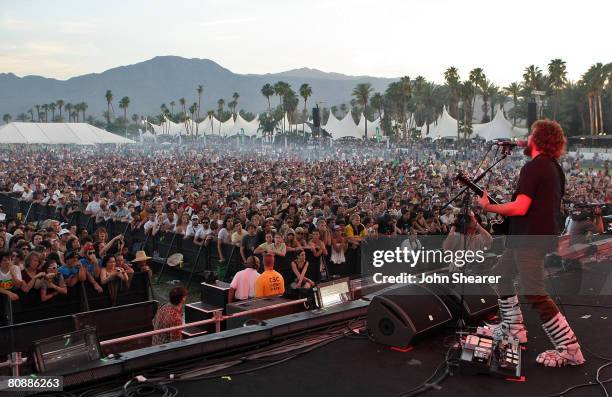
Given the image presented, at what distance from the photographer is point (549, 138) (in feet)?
13.9

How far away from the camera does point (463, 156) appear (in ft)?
134

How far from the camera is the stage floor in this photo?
3.80 m

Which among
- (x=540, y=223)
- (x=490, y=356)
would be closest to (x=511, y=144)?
(x=540, y=223)

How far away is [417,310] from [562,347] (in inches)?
40.8

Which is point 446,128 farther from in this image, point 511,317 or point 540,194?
point 540,194

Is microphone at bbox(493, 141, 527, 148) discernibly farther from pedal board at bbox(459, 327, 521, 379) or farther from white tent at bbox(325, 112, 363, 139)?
white tent at bbox(325, 112, 363, 139)

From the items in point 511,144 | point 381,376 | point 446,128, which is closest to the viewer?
point 381,376

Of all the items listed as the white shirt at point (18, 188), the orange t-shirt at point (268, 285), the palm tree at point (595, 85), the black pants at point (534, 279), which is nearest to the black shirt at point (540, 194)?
the black pants at point (534, 279)

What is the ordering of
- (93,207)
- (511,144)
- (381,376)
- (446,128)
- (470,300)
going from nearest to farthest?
1. (381,376)
2. (511,144)
3. (470,300)
4. (93,207)
5. (446,128)

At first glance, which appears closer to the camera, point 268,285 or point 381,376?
point 381,376

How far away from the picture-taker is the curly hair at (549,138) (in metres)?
4.23

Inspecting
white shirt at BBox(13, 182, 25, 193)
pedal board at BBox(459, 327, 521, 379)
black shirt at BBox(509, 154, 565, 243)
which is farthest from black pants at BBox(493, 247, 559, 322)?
white shirt at BBox(13, 182, 25, 193)

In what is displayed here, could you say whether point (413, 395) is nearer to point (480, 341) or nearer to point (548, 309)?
point (480, 341)

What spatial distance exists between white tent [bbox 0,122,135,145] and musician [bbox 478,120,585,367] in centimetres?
3546
